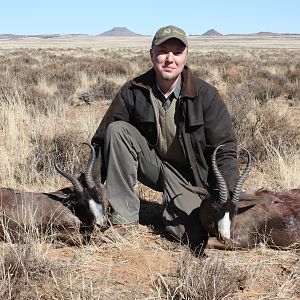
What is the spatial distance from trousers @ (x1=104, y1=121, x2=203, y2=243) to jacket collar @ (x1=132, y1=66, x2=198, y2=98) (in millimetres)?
519

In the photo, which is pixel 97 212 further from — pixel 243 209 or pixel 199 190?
pixel 243 209

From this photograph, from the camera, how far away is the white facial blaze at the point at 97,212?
5.35 meters

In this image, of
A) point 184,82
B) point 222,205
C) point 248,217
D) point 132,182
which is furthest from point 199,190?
point 184,82

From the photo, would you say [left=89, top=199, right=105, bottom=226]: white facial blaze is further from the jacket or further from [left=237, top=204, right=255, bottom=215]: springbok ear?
[left=237, top=204, right=255, bottom=215]: springbok ear

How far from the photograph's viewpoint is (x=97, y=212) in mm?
5375

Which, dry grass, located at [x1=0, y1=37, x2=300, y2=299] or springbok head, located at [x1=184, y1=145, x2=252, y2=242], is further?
springbok head, located at [x1=184, y1=145, x2=252, y2=242]

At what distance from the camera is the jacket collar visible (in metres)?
5.55

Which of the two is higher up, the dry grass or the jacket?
the jacket

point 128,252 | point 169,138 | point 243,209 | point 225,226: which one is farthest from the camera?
point 169,138

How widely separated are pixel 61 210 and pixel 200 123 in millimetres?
1850

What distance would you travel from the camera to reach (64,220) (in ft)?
18.2

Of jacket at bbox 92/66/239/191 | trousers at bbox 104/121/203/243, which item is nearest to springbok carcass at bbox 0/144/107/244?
trousers at bbox 104/121/203/243

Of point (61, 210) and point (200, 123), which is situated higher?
point (200, 123)

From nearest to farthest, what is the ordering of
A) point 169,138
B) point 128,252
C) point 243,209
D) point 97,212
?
point 128,252 < point 97,212 < point 243,209 < point 169,138
